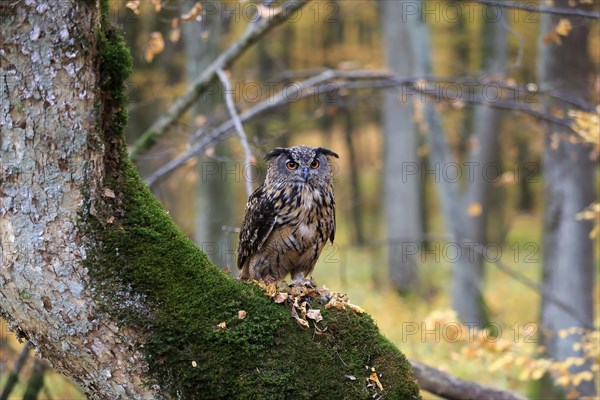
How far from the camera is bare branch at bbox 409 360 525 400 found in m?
4.45

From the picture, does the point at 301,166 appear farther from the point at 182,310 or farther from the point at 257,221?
the point at 182,310

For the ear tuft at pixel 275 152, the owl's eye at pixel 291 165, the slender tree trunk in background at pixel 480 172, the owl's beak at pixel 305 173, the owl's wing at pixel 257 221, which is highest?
the slender tree trunk in background at pixel 480 172

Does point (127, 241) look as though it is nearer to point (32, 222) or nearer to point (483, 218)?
point (32, 222)

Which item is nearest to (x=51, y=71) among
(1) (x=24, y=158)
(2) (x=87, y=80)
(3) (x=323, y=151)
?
(2) (x=87, y=80)

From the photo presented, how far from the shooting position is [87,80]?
8.13 feet

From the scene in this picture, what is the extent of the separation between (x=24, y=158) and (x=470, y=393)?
11.2 feet

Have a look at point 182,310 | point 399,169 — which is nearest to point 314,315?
point 182,310

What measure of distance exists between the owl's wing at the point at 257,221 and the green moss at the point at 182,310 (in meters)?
1.63

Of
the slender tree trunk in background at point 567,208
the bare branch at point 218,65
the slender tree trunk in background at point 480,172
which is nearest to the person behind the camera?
the bare branch at point 218,65

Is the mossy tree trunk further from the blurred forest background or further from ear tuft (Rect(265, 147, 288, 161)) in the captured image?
ear tuft (Rect(265, 147, 288, 161))

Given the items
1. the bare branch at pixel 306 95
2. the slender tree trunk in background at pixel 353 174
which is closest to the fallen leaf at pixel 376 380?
the bare branch at pixel 306 95

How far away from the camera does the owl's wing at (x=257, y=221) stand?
4.54m

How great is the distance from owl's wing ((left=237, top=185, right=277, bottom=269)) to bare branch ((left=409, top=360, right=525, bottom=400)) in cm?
133

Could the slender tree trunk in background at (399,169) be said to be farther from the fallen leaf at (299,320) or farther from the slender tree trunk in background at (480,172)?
the fallen leaf at (299,320)
